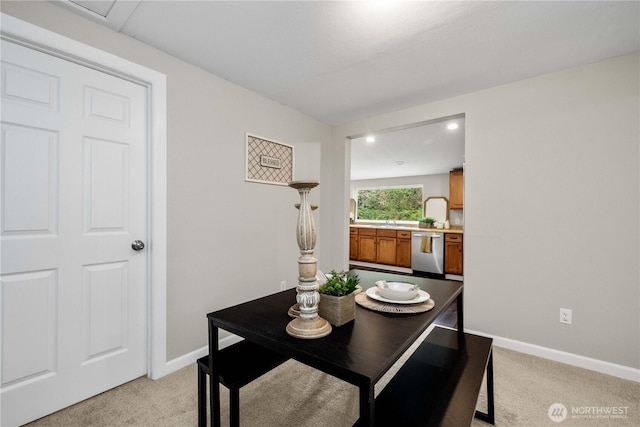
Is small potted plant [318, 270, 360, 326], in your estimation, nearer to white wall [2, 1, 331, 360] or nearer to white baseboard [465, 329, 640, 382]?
white wall [2, 1, 331, 360]

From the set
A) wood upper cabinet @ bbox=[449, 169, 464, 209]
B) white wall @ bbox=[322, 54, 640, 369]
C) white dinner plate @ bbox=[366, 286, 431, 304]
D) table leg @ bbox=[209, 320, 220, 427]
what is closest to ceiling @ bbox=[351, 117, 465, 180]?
wood upper cabinet @ bbox=[449, 169, 464, 209]

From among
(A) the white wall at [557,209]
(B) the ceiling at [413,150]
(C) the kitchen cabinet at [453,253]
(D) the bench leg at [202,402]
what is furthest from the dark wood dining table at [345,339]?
(C) the kitchen cabinet at [453,253]

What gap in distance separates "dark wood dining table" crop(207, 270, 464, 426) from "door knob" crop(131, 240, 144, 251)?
3.36 feet

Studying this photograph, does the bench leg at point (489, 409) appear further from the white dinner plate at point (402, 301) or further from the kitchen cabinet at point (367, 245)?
the kitchen cabinet at point (367, 245)

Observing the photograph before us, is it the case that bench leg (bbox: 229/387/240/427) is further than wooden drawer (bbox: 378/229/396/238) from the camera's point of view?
No

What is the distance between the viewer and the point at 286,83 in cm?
239

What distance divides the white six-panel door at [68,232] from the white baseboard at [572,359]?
111 inches

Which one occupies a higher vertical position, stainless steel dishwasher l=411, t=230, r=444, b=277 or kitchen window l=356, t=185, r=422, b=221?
kitchen window l=356, t=185, r=422, b=221

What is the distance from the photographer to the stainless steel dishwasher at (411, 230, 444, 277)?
203 inches

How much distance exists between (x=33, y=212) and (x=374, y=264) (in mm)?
5471

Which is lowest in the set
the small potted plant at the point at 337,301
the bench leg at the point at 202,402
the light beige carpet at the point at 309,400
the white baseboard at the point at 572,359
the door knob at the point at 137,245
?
the light beige carpet at the point at 309,400

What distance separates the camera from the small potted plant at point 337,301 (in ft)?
3.59

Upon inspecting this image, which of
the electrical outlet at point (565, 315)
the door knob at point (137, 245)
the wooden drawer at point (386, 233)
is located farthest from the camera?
the wooden drawer at point (386, 233)

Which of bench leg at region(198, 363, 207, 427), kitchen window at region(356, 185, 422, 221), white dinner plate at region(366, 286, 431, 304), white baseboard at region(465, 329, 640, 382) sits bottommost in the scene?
white baseboard at region(465, 329, 640, 382)
